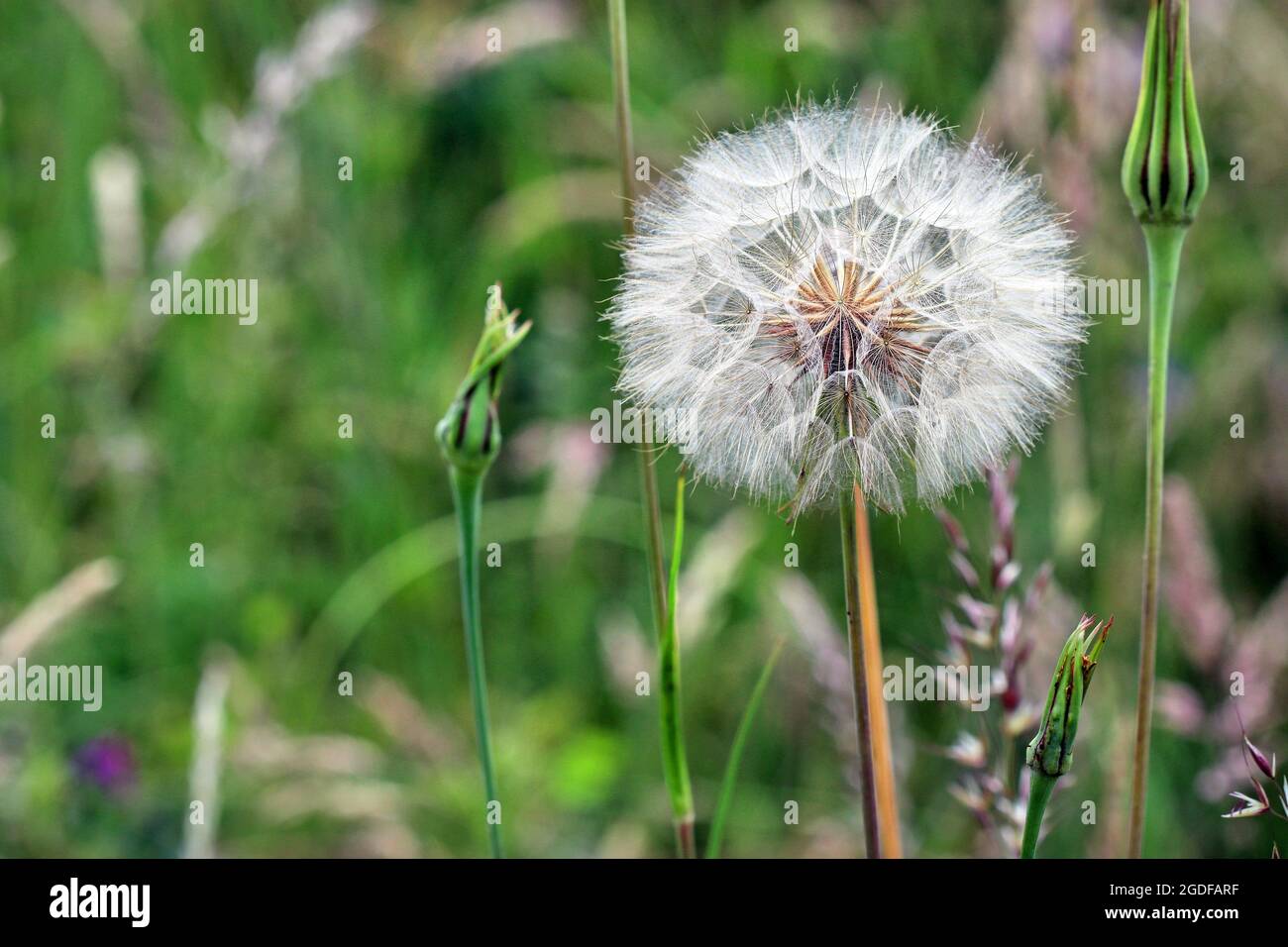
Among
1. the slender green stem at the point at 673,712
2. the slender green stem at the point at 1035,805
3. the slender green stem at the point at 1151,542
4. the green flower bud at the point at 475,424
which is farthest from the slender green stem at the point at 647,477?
the slender green stem at the point at 1151,542

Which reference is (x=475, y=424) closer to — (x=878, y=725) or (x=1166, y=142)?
(x=878, y=725)

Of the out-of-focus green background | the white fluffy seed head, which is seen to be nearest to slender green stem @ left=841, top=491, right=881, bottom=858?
the white fluffy seed head

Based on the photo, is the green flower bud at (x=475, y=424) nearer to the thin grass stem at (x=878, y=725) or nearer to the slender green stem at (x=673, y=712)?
the slender green stem at (x=673, y=712)

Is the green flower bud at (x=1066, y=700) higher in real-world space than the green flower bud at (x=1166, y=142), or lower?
lower

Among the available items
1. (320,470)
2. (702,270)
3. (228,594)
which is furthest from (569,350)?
(702,270)

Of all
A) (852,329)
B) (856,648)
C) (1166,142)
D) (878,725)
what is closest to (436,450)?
(878,725)

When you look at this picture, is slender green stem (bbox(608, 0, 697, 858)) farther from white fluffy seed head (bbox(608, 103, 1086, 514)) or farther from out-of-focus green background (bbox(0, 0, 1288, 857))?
out-of-focus green background (bbox(0, 0, 1288, 857))

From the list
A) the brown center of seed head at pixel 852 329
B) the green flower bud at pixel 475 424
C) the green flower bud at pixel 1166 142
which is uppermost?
the green flower bud at pixel 1166 142
